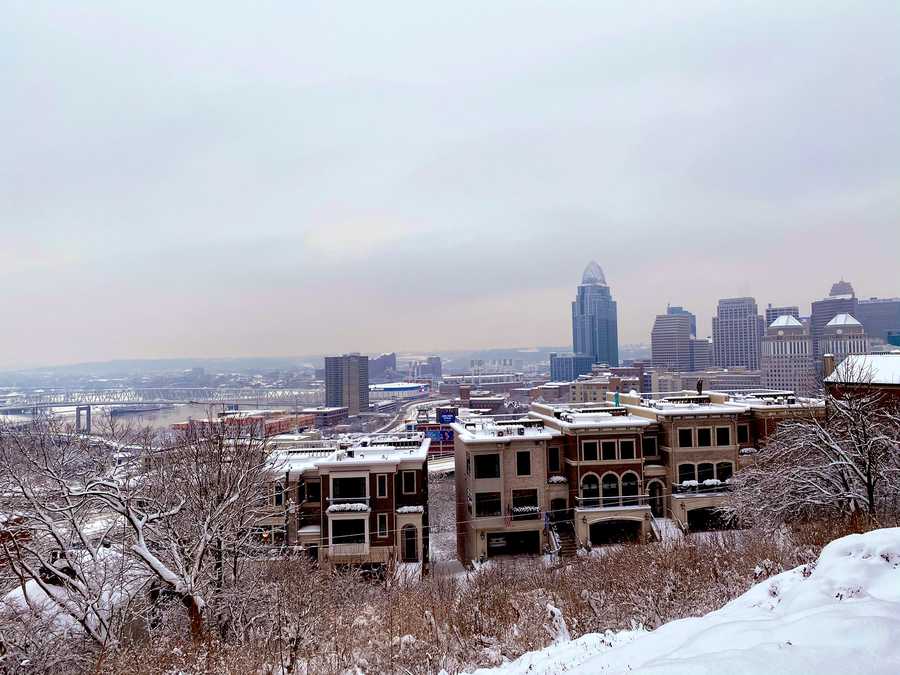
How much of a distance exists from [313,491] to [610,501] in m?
17.6

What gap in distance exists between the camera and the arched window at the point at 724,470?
3353 cm

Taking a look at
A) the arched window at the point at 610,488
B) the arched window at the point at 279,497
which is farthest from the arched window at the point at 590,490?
the arched window at the point at 279,497

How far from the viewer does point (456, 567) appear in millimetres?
32031

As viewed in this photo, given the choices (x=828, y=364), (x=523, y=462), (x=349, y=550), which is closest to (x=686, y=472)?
(x=523, y=462)

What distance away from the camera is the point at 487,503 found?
31.8 m

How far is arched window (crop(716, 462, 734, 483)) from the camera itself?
3353 centimetres

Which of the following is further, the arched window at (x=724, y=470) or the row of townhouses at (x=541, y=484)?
the arched window at (x=724, y=470)

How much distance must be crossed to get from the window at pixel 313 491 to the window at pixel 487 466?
920 cm

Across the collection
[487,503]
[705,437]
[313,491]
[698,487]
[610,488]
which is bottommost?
[487,503]

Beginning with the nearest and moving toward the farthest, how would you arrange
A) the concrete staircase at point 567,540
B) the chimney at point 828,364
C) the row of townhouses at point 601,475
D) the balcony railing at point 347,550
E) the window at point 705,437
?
the balcony railing at point 347,550, the concrete staircase at point 567,540, the row of townhouses at point 601,475, the window at point 705,437, the chimney at point 828,364

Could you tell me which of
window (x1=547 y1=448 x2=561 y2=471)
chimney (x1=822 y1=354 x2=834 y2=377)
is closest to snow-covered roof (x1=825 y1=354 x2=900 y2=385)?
chimney (x1=822 y1=354 x2=834 y2=377)

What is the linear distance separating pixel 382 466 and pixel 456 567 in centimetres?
869

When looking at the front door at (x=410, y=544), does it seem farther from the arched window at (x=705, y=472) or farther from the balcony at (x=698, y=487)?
the arched window at (x=705, y=472)

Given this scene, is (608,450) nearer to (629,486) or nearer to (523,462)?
(629,486)
